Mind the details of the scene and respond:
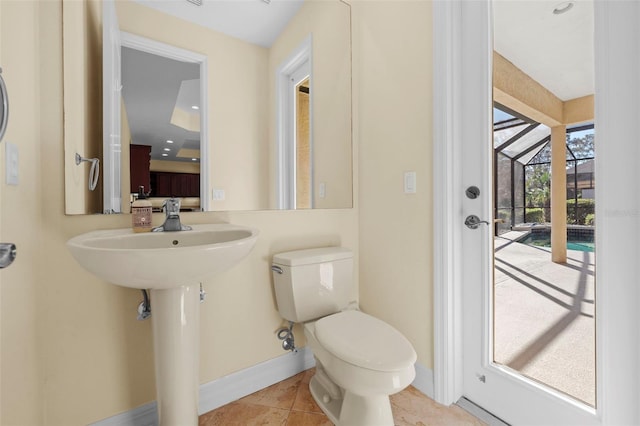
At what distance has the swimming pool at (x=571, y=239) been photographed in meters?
0.99

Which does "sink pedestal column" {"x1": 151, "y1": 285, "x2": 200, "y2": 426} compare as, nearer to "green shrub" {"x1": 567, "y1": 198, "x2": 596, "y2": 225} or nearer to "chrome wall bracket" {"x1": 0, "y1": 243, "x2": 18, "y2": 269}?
"chrome wall bracket" {"x1": 0, "y1": 243, "x2": 18, "y2": 269}

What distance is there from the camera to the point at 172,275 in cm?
82

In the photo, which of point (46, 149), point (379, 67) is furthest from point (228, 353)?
point (379, 67)

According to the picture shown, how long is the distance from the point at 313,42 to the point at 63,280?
5.47 ft

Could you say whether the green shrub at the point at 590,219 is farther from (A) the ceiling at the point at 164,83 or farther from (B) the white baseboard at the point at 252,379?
(A) the ceiling at the point at 164,83

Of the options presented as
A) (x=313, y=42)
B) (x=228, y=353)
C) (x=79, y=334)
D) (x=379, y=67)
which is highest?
(x=313, y=42)

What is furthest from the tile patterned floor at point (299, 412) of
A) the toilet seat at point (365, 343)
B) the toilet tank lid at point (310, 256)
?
the toilet tank lid at point (310, 256)

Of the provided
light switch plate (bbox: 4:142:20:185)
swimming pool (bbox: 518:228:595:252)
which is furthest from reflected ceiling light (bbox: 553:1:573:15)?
light switch plate (bbox: 4:142:20:185)

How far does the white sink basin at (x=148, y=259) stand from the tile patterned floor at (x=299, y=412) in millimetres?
796

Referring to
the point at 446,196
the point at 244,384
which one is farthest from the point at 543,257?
the point at 244,384

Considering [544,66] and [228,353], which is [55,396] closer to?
[228,353]

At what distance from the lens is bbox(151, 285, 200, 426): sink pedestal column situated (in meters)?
1.00

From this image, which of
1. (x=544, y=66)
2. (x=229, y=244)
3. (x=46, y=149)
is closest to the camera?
(x=229, y=244)

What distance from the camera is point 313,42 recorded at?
169 cm
